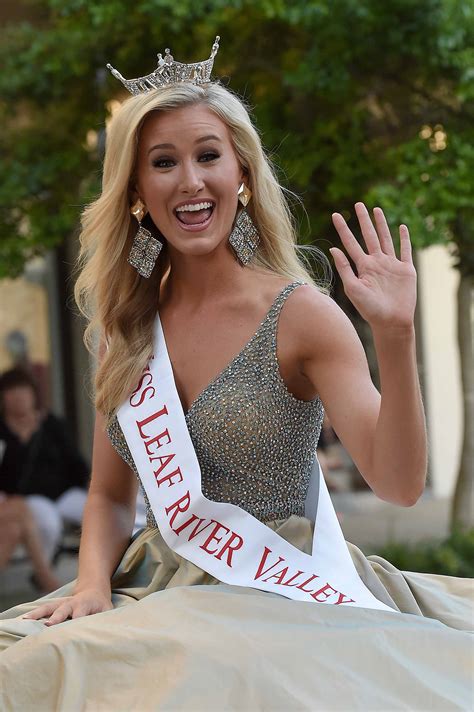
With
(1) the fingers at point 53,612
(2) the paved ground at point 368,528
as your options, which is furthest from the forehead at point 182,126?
(2) the paved ground at point 368,528

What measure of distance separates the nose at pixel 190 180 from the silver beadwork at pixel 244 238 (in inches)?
6.5

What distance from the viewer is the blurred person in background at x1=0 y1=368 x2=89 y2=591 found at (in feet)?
20.5

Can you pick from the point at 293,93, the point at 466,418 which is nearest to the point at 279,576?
the point at 293,93

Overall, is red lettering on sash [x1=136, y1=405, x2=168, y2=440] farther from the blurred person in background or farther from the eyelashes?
the blurred person in background

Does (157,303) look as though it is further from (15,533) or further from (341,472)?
(341,472)

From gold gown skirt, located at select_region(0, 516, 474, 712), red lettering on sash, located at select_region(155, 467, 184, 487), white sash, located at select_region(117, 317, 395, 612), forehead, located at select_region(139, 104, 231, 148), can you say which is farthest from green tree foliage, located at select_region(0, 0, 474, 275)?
gold gown skirt, located at select_region(0, 516, 474, 712)

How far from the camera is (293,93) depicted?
561 centimetres

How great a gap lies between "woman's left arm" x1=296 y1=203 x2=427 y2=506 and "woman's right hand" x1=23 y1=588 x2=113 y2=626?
611mm

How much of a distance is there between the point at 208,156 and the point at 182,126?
8 cm

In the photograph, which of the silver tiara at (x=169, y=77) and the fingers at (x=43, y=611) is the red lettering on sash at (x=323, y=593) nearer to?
the fingers at (x=43, y=611)

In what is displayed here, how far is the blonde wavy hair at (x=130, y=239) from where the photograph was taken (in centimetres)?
264

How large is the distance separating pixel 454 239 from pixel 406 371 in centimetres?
378

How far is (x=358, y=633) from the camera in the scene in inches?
81.5

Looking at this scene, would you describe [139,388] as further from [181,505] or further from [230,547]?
[230,547]
